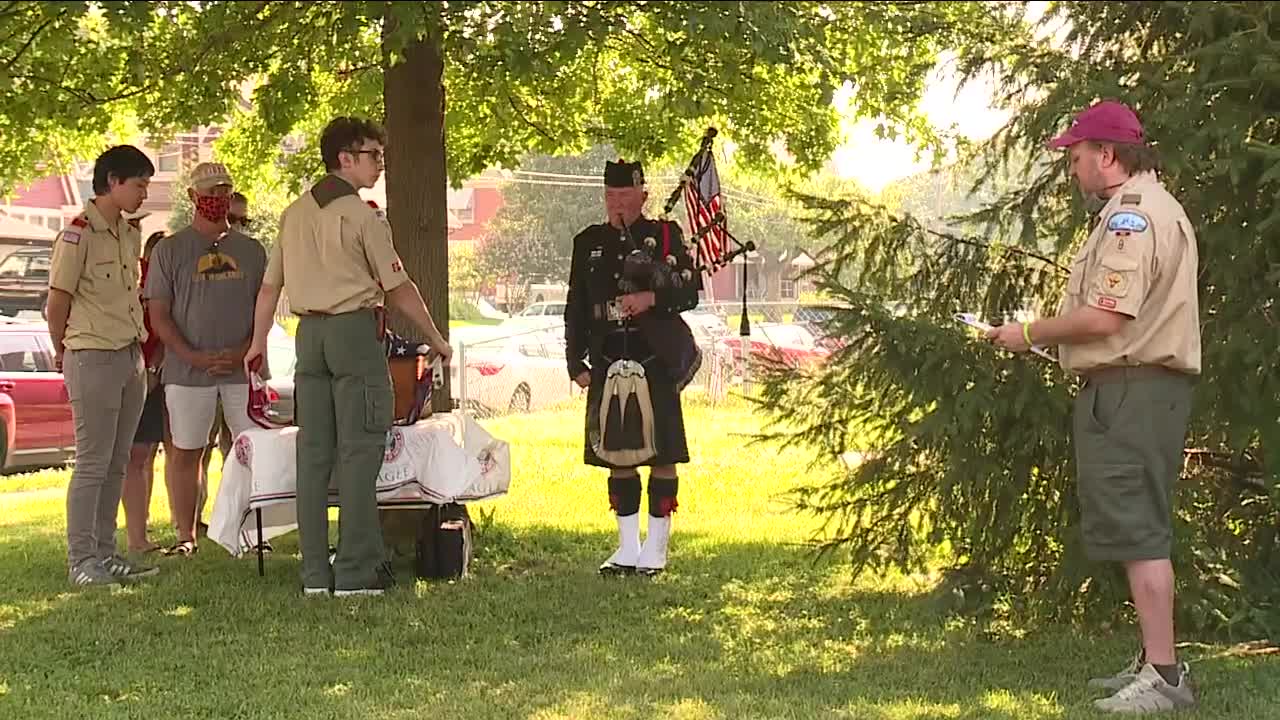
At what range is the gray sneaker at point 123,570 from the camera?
25.0ft

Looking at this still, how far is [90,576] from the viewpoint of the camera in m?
7.56

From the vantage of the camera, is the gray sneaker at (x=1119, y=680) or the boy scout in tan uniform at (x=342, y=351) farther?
the boy scout in tan uniform at (x=342, y=351)

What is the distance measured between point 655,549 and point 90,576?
8.89ft

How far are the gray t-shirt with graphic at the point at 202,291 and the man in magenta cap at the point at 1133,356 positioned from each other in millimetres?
4396

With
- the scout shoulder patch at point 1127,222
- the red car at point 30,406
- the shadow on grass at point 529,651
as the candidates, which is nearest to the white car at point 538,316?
the red car at point 30,406

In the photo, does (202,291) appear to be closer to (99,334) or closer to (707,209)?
(99,334)

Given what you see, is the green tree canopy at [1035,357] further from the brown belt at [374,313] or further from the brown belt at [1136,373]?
the brown belt at [374,313]

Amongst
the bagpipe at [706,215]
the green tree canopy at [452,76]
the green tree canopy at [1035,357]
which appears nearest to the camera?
the green tree canopy at [1035,357]

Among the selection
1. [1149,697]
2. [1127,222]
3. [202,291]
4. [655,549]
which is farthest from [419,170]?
[1149,697]

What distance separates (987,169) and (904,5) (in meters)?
0.87

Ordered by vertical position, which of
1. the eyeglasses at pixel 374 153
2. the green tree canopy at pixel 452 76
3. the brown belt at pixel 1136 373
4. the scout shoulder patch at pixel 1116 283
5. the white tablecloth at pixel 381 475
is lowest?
the white tablecloth at pixel 381 475

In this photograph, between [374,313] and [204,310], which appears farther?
[204,310]

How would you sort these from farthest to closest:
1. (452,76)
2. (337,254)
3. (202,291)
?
(452,76)
(202,291)
(337,254)

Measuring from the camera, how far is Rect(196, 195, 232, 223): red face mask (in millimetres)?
8086
